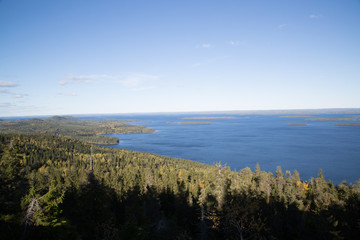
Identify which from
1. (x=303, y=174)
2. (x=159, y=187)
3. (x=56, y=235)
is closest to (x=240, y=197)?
(x=159, y=187)

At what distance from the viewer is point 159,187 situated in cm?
4284

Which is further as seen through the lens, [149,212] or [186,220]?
[186,220]

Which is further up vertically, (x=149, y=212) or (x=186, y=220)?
(x=149, y=212)

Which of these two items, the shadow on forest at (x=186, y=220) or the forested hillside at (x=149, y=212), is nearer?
the forested hillside at (x=149, y=212)

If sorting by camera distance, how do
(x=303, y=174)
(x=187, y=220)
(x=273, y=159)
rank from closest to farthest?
1. (x=187, y=220)
2. (x=303, y=174)
3. (x=273, y=159)

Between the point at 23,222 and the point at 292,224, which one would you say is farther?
the point at 292,224

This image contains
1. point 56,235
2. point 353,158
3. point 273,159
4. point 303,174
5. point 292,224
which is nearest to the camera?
point 56,235

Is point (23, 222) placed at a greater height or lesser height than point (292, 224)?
greater

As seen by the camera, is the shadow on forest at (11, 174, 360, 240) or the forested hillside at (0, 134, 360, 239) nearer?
the forested hillside at (0, 134, 360, 239)

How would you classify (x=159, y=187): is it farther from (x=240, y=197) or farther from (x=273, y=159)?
(x=273, y=159)

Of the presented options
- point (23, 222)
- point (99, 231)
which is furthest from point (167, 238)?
point (23, 222)

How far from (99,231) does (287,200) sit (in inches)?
1217

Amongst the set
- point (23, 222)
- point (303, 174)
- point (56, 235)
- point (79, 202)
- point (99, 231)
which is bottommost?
point (303, 174)

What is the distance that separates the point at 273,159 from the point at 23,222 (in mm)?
107631
